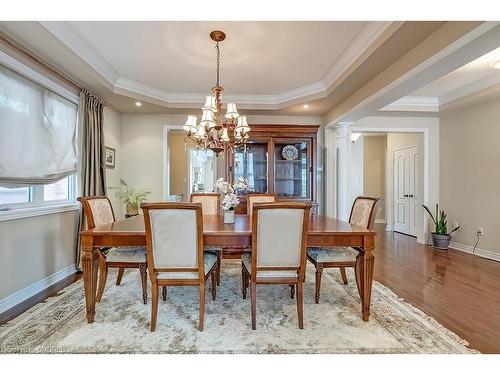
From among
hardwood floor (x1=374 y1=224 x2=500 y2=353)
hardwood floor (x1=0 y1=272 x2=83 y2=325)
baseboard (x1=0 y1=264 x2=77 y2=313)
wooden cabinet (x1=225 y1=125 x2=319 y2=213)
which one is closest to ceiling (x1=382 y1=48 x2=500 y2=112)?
wooden cabinet (x1=225 y1=125 x2=319 y2=213)

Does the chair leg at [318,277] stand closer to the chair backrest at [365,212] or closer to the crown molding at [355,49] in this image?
the chair backrest at [365,212]

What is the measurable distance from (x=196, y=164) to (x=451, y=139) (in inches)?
215

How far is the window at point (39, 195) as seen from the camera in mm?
2484

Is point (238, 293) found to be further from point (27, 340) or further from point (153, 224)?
point (27, 340)

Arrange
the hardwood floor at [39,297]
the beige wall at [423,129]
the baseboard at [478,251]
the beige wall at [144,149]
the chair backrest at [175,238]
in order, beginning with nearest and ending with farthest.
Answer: the chair backrest at [175,238], the hardwood floor at [39,297], the baseboard at [478,251], the beige wall at [144,149], the beige wall at [423,129]

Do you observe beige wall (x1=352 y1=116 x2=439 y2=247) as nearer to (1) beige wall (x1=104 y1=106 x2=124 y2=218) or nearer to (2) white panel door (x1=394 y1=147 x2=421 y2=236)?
(2) white panel door (x1=394 y1=147 x2=421 y2=236)

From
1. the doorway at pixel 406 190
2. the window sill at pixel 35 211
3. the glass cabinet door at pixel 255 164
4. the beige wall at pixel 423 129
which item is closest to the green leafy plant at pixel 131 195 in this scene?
the window sill at pixel 35 211

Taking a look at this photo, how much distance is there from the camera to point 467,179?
4.35 m

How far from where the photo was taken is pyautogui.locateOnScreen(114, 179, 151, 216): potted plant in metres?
4.32

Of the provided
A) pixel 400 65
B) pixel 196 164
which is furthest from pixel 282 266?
pixel 196 164

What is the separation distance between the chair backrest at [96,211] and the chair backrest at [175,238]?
87 centimetres

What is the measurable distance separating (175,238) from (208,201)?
1547 millimetres

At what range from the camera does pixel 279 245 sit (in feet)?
6.33
